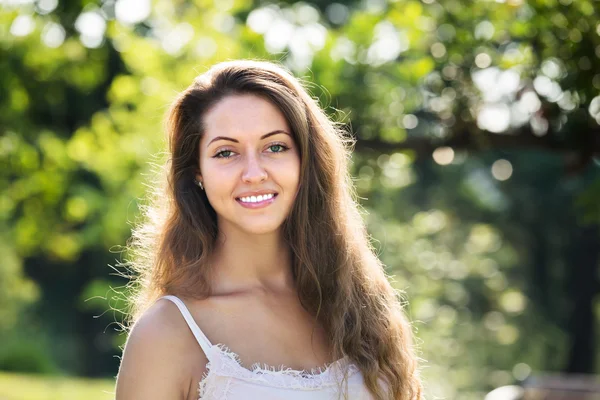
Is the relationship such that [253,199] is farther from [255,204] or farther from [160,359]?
[160,359]

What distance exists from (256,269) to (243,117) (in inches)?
17.2

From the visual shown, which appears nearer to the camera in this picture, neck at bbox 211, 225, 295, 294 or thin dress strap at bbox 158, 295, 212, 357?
thin dress strap at bbox 158, 295, 212, 357

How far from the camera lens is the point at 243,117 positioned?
2.58 meters

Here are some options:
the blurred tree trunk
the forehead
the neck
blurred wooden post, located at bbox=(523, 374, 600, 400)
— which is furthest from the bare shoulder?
the blurred tree trunk

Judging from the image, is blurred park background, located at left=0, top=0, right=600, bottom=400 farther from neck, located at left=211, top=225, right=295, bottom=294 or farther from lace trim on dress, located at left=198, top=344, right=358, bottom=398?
lace trim on dress, located at left=198, top=344, right=358, bottom=398

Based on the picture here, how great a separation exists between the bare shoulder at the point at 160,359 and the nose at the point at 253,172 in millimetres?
375

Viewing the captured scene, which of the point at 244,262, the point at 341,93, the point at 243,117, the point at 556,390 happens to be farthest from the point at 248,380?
the point at 556,390

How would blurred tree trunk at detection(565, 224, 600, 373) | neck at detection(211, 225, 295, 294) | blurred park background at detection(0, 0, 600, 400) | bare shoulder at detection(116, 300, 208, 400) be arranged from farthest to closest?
1. blurred tree trunk at detection(565, 224, 600, 373)
2. blurred park background at detection(0, 0, 600, 400)
3. neck at detection(211, 225, 295, 294)
4. bare shoulder at detection(116, 300, 208, 400)

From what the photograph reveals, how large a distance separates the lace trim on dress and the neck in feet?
0.79

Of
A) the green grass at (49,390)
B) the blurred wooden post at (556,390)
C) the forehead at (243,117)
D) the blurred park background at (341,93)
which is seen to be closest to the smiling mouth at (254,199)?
the forehead at (243,117)

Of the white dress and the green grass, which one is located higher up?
the white dress

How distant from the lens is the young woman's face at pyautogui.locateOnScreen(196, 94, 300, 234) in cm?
252

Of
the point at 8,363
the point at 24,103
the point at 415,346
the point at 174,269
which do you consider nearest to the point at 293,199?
the point at 174,269

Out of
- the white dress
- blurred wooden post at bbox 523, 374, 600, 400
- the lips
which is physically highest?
the lips
